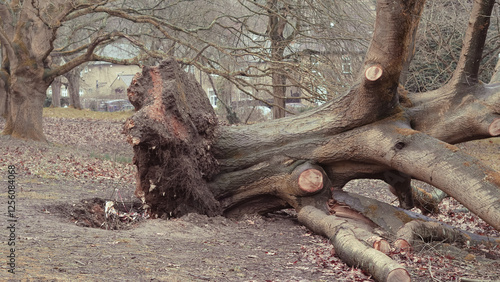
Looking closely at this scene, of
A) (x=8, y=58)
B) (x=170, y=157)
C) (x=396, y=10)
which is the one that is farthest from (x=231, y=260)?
(x=8, y=58)

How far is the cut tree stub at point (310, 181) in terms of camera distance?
275 inches

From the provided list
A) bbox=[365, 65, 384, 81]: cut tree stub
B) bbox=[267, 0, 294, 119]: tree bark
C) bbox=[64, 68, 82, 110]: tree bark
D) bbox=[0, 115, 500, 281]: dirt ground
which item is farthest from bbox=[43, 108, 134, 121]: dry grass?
bbox=[365, 65, 384, 81]: cut tree stub

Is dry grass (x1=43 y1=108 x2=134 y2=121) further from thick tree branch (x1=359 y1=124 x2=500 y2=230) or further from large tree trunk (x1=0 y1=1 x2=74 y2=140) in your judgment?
thick tree branch (x1=359 y1=124 x2=500 y2=230)

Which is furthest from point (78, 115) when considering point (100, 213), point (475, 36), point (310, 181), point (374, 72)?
point (475, 36)

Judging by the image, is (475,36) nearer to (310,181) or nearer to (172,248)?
(310,181)

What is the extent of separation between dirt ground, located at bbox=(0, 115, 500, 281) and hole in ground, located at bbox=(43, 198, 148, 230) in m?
0.02

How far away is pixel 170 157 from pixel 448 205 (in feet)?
20.1

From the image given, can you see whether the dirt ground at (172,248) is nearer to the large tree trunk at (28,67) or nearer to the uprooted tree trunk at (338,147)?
the uprooted tree trunk at (338,147)

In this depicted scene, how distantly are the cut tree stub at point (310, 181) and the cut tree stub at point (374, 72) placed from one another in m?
1.51

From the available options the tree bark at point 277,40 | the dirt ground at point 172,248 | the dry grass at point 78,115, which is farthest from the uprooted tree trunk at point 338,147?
the dry grass at point 78,115

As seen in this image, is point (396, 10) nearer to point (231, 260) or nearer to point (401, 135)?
point (401, 135)

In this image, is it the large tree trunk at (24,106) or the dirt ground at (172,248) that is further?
the large tree trunk at (24,106)

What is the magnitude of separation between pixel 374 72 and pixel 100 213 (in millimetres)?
4268

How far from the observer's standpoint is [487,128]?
659 cm
